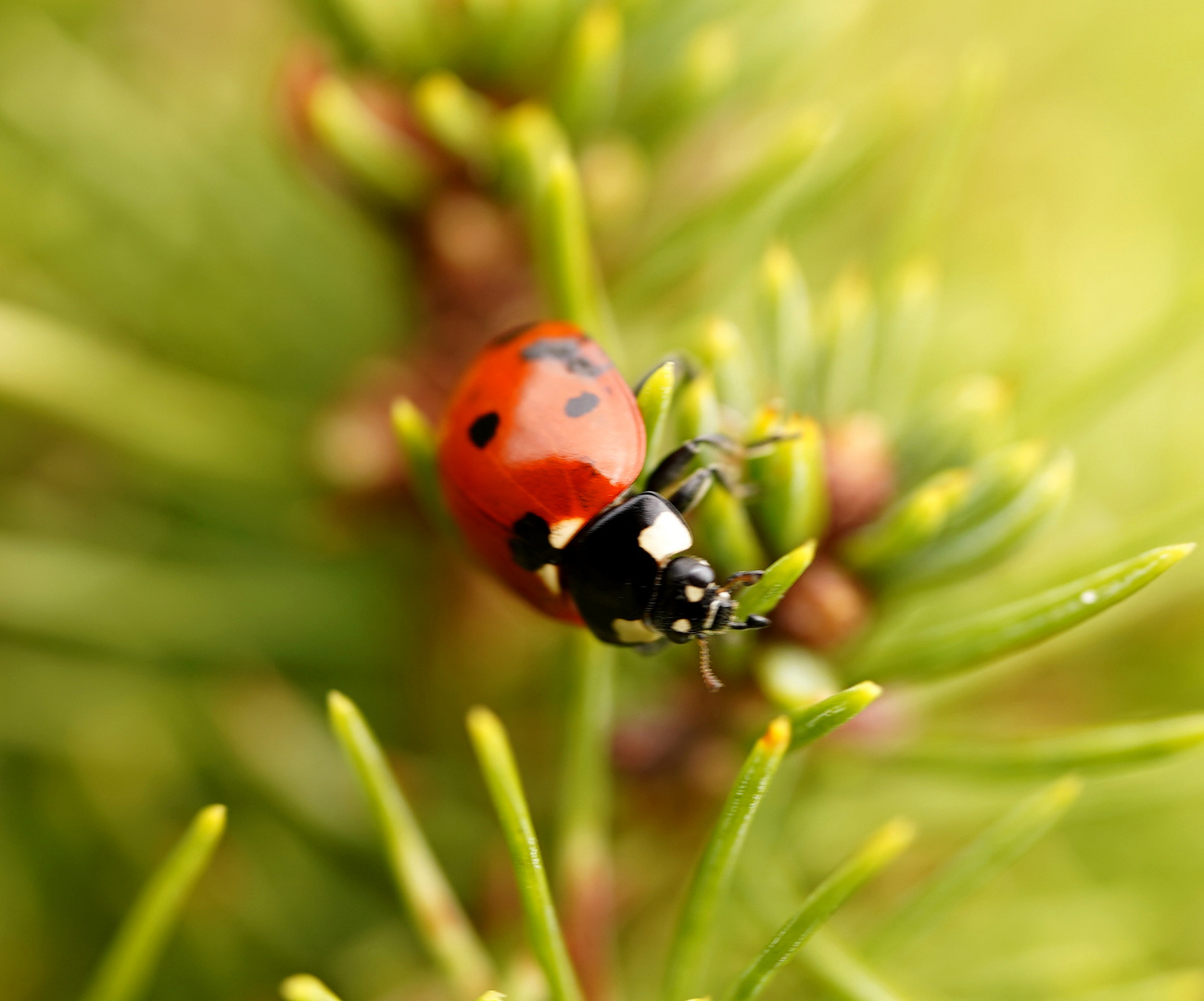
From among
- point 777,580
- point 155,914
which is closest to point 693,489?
point 777,580

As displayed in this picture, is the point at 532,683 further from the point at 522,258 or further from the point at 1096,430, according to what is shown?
the point at 1096,430

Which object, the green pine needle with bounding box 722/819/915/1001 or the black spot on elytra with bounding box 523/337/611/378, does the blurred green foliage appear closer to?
the black spot on elytra with bounding box 523/337/611/378

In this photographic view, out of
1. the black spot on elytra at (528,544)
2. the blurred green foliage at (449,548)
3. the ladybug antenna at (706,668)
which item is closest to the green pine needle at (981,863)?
the blurred green foliage at (449,548)

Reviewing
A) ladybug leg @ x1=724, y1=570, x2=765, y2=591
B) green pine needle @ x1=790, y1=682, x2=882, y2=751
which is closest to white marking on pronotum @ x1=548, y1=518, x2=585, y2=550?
ladybug leg @ x1=724, y1=570, x2=765, y2=591

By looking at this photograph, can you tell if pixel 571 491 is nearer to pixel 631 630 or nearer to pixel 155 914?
pixel 631 630

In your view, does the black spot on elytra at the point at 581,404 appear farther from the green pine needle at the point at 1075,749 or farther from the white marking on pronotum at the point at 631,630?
the green pine needle at the point at 1075,749
